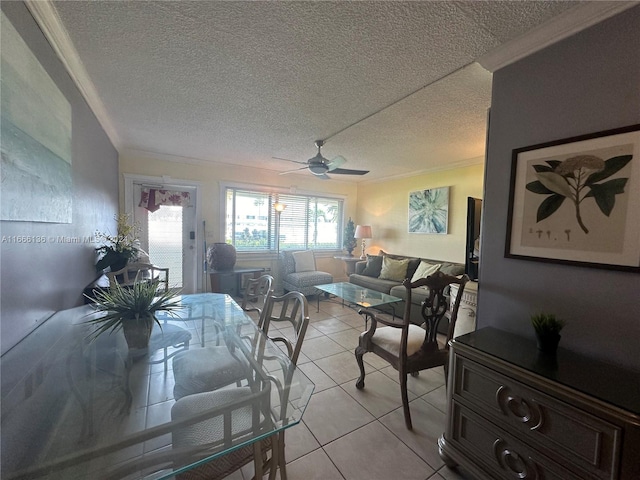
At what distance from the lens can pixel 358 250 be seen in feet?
19.9

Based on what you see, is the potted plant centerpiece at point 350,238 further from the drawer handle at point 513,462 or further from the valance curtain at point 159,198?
the drawer handle at point 513,462

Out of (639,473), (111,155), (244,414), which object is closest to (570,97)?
(639,473)

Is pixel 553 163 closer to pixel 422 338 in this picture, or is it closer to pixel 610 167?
pixel 610 167

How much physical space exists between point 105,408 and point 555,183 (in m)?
2.42

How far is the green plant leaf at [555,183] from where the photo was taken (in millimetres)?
1349

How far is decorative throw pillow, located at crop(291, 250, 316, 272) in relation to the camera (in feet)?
16.3

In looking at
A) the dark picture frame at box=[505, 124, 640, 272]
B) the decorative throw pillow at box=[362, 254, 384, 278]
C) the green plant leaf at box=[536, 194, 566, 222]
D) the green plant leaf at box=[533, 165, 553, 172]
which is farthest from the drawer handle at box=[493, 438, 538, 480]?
the decorative throw pillow at box=[362, 254, 384, 278]

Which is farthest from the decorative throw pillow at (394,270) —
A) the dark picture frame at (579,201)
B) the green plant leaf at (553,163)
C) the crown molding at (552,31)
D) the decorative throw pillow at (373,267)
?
the crown molding at (552,31)

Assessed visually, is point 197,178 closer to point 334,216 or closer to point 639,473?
point 334,216

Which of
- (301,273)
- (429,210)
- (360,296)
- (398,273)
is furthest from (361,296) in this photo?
(429,210)

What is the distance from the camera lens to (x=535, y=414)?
110 cm

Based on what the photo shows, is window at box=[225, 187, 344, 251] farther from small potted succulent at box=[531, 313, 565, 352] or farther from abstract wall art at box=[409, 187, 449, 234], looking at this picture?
small potted succulent at box=[531, 313, 565, 352]

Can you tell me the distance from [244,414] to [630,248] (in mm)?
1819

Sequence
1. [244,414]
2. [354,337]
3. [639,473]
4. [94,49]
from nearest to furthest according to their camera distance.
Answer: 1. [639,473]
2. [244,414]
3. [94,49]
4. [354,337]
